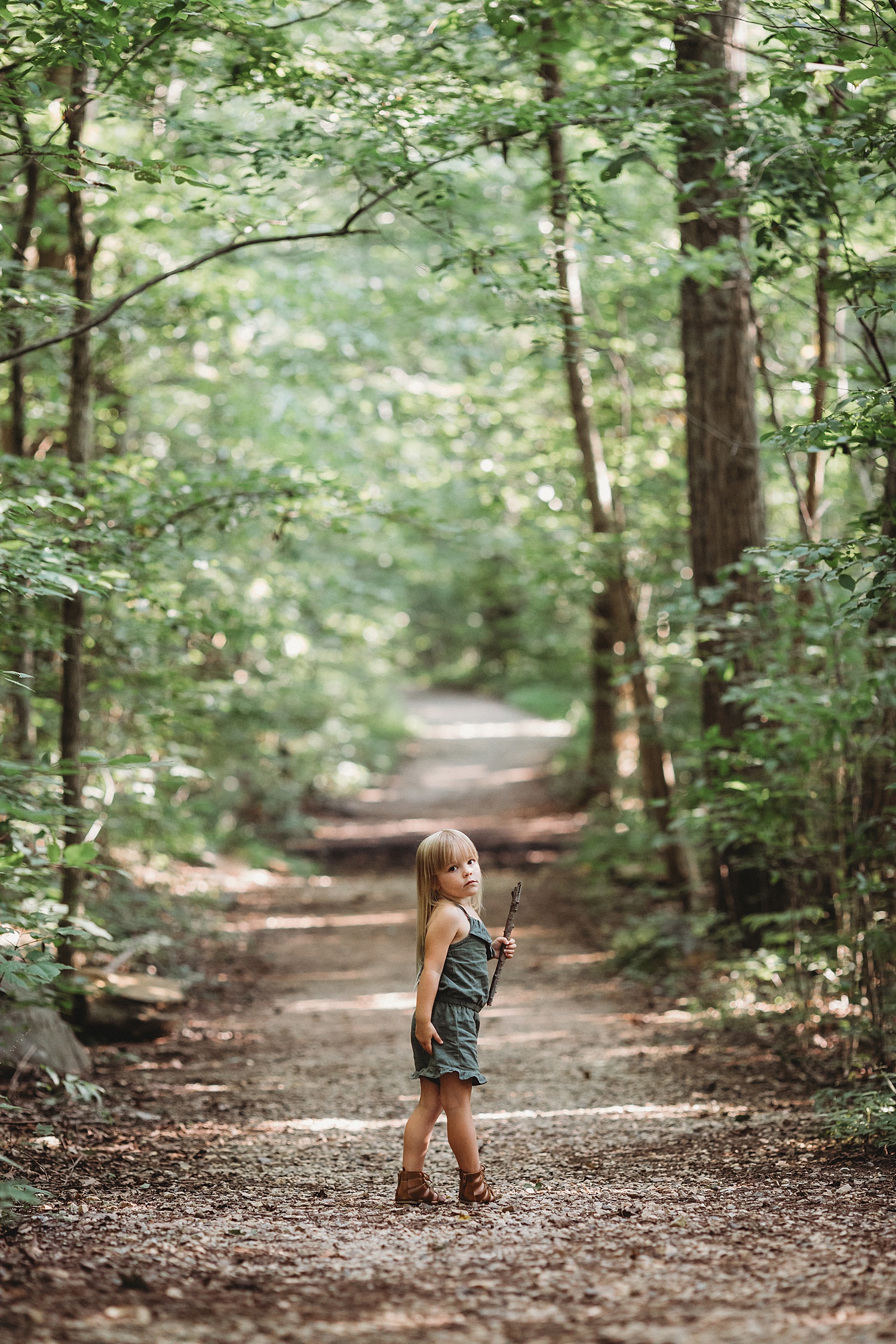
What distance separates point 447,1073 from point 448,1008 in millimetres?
223

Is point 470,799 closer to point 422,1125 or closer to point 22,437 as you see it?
point 22,437

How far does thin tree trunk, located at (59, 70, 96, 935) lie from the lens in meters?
6.21

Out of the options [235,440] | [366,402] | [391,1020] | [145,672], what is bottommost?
[391,1020]

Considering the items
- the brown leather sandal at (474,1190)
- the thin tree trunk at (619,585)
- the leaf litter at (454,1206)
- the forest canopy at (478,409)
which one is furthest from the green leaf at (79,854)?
the thin tree trunk at (619,585)

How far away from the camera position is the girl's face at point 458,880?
381 centimetres

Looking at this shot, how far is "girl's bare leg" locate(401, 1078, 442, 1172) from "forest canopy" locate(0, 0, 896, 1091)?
141 cm

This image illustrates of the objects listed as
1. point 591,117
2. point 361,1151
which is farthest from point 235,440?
point 361,1151

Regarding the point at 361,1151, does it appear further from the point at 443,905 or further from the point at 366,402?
the point at 366,402

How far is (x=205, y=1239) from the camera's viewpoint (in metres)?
3.41

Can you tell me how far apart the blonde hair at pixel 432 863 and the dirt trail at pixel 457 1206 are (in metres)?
1.02

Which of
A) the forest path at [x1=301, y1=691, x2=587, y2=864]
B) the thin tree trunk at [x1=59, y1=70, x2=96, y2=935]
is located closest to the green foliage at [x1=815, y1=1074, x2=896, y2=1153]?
the thin tree trunk at [x1=59, y1=70, x2=96, y2=935]

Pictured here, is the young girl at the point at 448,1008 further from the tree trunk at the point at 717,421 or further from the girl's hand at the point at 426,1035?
the tree trunk at the point at 717,421

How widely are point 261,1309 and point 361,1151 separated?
2.16 metres

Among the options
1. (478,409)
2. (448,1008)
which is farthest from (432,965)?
(478,409)
